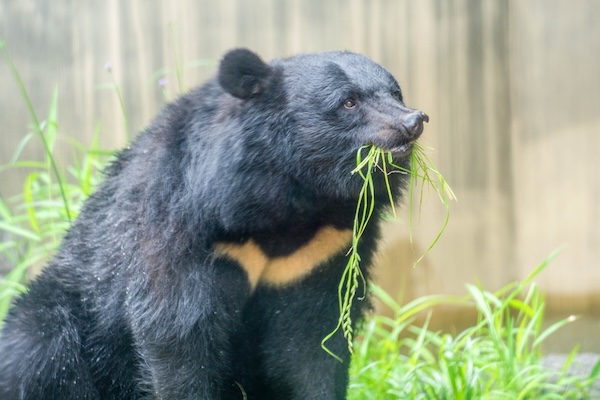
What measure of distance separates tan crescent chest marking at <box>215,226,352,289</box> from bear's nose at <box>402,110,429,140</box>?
71 centimetres

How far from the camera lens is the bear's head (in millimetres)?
3697

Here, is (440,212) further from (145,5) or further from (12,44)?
(12,44)

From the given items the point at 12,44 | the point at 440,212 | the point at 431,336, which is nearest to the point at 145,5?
the point at 12,44

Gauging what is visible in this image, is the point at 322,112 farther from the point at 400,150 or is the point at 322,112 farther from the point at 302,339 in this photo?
the point at 302,339

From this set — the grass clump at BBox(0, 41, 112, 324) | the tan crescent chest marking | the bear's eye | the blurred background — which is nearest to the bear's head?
the bear's eye

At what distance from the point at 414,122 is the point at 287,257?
1.02m

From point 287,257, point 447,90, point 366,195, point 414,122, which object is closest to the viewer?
point 414,122

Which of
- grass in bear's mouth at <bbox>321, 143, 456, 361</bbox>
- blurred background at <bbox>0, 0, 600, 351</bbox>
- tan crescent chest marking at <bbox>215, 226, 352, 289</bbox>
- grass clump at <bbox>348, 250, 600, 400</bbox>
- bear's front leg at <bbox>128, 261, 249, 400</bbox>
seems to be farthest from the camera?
blurred background at <bbox>0, 0, 600, 351</bbox>

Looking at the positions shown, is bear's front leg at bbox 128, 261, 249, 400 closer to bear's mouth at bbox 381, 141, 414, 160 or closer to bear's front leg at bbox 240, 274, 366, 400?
bear's front leg at bbox 240, 274, 366, 400

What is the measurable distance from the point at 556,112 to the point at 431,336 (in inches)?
70.0

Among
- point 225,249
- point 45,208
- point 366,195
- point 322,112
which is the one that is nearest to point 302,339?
point 225,249

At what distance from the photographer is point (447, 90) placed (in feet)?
20.8

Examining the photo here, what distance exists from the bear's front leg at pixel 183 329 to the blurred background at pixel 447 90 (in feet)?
7.73

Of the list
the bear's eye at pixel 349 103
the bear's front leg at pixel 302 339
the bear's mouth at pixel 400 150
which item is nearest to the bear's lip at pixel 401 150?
the bear's mouth at pixel 400 150
